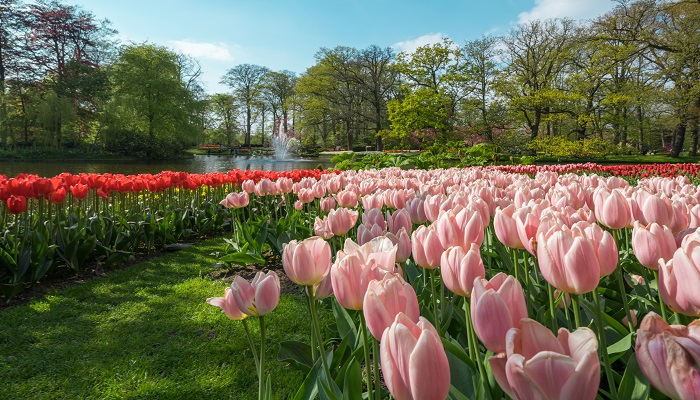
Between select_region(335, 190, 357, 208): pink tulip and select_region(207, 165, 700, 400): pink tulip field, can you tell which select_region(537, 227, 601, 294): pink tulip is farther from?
select_region(335, 190, 357, 208): pink tulip

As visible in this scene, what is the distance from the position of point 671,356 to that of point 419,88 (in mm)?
26396

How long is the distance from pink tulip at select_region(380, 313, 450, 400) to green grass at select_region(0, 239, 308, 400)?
62.7 inches

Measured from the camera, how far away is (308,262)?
115 cm

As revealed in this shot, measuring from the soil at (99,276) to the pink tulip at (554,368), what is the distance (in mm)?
3340

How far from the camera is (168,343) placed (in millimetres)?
2869

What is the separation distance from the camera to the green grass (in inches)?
90.4

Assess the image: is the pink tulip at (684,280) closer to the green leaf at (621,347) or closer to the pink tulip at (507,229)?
the green leaf at (621,347)

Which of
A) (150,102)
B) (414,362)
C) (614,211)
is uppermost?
(150,102)

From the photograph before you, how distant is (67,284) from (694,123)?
97.8 feet

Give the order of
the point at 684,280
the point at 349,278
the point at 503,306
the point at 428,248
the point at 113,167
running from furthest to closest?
1. the point at 113,167
2. the point at 428,248
3. the point at 349,278
4. the point at 684,280
5. the point at 503,306

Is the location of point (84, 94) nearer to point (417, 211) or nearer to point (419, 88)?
point (419, 88)

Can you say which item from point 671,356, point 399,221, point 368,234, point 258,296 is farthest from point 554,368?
point 399,221

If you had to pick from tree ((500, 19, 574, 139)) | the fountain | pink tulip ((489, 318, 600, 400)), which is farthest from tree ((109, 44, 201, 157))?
pink tulip ((489, 318, 600, 400))

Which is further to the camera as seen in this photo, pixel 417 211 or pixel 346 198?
pixel 346 198
